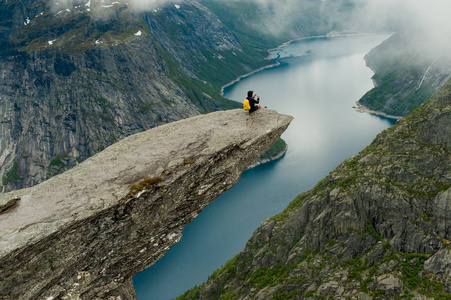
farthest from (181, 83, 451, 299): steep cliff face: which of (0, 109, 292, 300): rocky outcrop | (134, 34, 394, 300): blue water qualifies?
(0, 109, 292, 300): rocky outcrop

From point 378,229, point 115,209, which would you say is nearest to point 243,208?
point 378,229

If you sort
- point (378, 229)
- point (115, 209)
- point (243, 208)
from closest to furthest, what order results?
point (115, 209), point (378, 229), point (243, 208)

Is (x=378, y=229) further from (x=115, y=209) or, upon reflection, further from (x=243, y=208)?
(x=243, y=208)

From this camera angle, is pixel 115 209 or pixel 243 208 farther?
pixel 243 208

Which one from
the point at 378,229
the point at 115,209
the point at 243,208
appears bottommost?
the point at 243,208

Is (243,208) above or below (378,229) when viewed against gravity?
below

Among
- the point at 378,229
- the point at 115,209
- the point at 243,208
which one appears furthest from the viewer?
the point at 243,208

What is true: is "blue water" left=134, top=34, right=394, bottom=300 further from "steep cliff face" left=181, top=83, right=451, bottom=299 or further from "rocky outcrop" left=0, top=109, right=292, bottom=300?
"rocky outcrop" left=0, top=109, right=292, bottom=300
